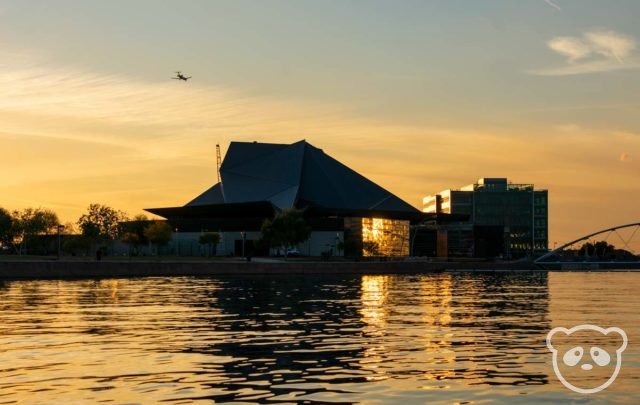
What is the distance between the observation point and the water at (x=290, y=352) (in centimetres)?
2200

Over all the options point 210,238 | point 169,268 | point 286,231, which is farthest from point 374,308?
point 210,238

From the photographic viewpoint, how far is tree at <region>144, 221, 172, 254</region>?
187 meters

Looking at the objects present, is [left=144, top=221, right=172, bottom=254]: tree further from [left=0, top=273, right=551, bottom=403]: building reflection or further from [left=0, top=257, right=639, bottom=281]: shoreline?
[left=0, top=273, right=551, bottom=403]: building reflection

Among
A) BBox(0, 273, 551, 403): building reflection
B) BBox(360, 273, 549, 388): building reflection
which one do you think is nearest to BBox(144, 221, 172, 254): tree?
BBox(0, 273, 551, 403): building reflection

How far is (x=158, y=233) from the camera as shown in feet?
614

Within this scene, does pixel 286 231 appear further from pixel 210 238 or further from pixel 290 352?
pixel 290 352

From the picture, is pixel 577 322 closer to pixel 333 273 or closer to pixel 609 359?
pixel 609 359

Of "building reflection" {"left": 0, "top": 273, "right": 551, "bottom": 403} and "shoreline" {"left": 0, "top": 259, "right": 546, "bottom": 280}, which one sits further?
"shoreline" {"left": 0, "top": 259, "right": 546, "bottom": 280}

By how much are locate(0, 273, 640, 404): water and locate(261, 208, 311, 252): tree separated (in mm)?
111316

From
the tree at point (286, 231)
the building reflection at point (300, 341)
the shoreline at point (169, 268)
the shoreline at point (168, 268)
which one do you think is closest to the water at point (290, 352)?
the building reflection at point (300, 341)

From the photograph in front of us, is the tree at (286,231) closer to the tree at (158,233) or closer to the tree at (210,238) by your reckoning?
the tree at (210,238)

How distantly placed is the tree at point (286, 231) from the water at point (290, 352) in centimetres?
11132

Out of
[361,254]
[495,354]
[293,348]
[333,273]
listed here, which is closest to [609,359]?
[495,354]

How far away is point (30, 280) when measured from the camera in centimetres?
9862
